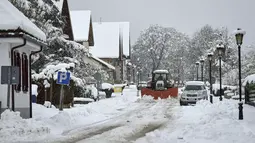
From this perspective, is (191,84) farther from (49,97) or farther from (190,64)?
(190,64)

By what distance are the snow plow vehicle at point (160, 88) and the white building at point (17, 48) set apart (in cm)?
2182

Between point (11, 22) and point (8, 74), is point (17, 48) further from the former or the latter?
point (8, 74)

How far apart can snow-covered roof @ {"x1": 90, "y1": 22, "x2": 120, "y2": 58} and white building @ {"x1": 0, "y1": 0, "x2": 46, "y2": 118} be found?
53763 mm

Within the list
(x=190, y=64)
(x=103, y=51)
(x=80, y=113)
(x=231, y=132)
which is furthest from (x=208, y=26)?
(x=231, y=132)

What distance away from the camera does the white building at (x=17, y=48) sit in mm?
14906

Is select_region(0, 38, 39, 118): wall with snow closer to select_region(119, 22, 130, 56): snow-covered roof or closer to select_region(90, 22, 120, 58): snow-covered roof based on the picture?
select_region(90, 22, 120, 58): snow-covered roof

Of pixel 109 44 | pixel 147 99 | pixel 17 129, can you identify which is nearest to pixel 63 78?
pixel 17 129

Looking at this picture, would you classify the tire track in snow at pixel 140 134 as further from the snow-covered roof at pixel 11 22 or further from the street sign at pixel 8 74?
the snow-covered roof at pixel 11 22

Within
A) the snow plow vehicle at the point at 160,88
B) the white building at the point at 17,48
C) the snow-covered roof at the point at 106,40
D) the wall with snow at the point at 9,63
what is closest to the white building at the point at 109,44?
the snow-covered roof at the point at 106,40

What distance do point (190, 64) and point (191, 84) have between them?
2413 inches

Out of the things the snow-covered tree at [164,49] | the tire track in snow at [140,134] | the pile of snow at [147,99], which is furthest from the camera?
the snow-covered tree at [164,49]

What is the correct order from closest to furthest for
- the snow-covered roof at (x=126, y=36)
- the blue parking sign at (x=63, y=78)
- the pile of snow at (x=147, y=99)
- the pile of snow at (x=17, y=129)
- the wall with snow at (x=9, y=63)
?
the pile of snow at (x=17, y=129) < the wall with snow at (x=9, y=63) < the blue parking sign at (x=63, y=78) < the pile of snow at (x=147, y=99) < the snow-covered roof at (x=126, y=36)

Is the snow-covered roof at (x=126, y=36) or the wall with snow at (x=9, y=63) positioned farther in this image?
the snow-covered roof at (x=126, y=36)

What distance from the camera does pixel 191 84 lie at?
35.6 metres
